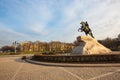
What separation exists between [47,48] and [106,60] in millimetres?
87645

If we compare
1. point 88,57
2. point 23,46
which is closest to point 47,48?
point 23,46

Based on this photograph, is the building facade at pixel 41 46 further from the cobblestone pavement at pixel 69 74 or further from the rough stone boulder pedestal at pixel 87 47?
the cobblestone pavement at pixel 69 74

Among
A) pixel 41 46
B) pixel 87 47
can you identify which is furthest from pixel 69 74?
pixel 41 46

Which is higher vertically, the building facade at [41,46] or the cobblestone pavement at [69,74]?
the building facade at [41,46]

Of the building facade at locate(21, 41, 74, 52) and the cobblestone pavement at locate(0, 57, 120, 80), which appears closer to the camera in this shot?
the cobblestone pavement at locate(0, 57, 120, 80)

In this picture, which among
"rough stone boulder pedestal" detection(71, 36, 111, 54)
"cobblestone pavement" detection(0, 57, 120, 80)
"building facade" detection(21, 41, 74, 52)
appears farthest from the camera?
"building facade" detection(21, 41, 74, 52)

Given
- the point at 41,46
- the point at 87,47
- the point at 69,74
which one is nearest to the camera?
the point at 69,74

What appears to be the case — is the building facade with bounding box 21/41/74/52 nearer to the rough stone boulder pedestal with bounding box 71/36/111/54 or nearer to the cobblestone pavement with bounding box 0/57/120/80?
the rough stone boulder pedestal with bounding box 71/36/111/54

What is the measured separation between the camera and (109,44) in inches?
3130

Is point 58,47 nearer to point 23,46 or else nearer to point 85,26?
point 23,46

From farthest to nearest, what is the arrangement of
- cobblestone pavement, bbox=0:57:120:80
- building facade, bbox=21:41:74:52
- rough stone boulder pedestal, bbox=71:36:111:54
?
building facade, bbox=21:41:74:52 < rough stone boulder pedestal, bbox=71:36:111:54 < cobblestone pavement, bbox=0:57:120:80

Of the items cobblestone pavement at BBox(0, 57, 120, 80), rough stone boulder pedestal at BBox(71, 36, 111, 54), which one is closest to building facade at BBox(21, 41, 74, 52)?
rough stone boulder pedestal at BBox(71, 36, 111, 54)

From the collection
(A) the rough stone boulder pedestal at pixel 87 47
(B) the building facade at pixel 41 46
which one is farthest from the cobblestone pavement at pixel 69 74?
(B) the building facade at pixel 41 46

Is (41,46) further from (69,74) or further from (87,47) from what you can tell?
(69,74)
